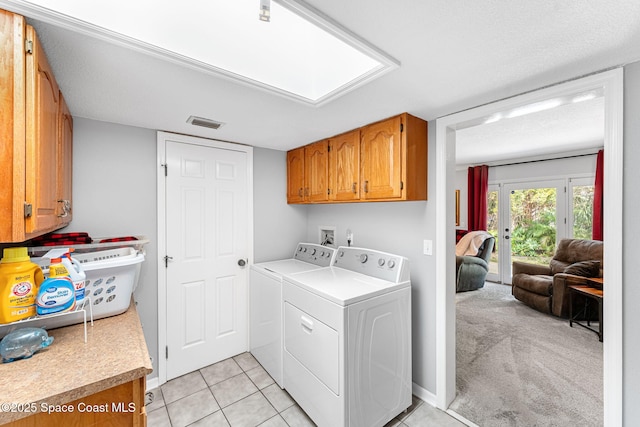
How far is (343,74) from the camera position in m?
1.48

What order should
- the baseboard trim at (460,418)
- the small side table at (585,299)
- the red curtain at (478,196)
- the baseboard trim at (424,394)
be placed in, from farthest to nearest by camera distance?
the red curtain at (478,196), the small side table at (585,299), the baseboard trim at (424,394), the baseboard trim at (460,418)

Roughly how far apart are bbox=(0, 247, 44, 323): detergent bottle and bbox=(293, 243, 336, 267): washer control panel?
190cm

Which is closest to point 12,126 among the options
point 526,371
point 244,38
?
point 244,38

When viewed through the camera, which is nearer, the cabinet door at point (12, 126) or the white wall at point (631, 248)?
the cabinet door at point (12, 126)

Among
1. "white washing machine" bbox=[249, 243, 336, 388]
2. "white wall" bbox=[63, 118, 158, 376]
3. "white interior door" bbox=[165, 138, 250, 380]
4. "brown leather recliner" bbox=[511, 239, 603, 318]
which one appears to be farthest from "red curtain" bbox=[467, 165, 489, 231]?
"white wall" bbox=[63, 118, 158, 376]

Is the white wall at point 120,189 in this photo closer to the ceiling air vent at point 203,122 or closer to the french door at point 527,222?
the ceiling air vent at point 203,122

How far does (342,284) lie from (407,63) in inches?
55.2

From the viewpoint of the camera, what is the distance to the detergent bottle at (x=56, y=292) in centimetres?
99

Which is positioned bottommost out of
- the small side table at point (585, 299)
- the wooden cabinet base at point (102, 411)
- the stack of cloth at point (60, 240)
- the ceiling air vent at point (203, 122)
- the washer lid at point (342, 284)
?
the small side table at point (585, 299)

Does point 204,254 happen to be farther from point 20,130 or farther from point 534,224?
point 534,224

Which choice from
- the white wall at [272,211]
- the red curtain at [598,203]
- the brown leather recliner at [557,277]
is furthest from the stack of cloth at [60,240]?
the red curtain at [598,203]

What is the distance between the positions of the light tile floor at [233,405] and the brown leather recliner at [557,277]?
2.65 metres

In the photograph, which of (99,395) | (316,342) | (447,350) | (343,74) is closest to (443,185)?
(343,74)

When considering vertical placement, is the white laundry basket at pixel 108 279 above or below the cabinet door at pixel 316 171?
below
